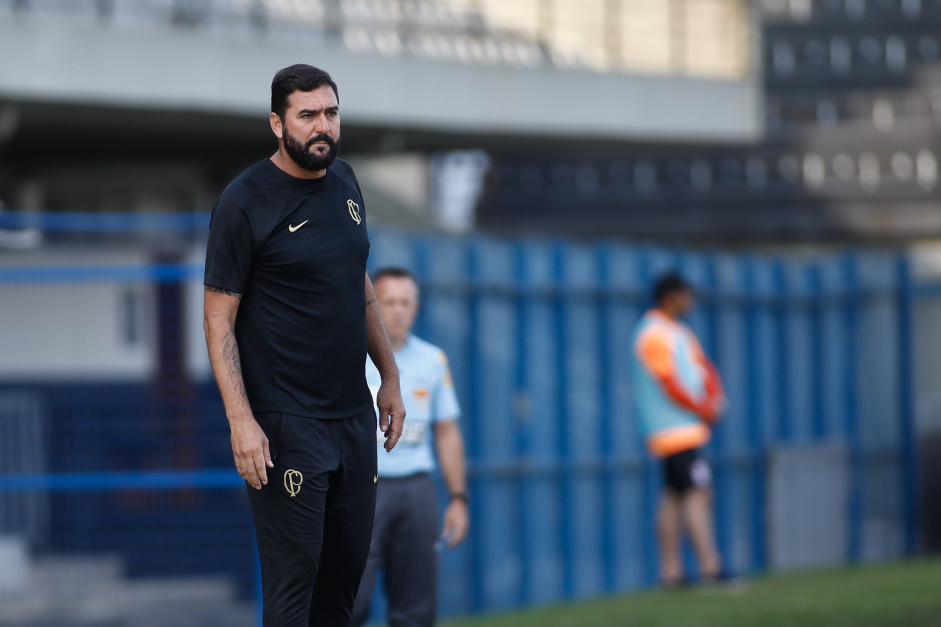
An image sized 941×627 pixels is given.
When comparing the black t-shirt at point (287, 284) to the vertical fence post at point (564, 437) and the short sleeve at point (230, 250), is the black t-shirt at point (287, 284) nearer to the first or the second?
the short sleeve at point (230, 250)

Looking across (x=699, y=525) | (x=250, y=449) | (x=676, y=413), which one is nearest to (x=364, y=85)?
(x=676, y=413)

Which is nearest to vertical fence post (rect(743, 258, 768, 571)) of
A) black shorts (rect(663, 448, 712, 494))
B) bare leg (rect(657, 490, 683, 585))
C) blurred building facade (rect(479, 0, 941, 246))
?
bare leg (rect(657, 490, 683, 585))

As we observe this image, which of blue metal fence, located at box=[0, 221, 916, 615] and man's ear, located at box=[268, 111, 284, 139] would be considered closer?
man's ear, located at box=[268, 111, 284, 139]

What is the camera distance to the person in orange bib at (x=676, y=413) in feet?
27.9

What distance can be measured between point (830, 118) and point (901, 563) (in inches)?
1272

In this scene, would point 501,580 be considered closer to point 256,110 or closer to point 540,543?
point 540,543

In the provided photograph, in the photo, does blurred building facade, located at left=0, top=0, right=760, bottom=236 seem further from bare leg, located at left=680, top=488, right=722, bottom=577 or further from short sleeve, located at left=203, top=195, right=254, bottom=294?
short sleeve, located at left=203, top=195, right=254, bottom=294

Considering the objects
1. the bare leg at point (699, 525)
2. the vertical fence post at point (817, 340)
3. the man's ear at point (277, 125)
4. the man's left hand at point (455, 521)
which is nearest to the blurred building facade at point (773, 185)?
the vertical fence post at point (817, 340)

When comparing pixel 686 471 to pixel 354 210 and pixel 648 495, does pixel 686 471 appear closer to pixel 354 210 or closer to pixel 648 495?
pixel 648 495

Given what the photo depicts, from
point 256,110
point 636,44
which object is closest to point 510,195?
point 636,44

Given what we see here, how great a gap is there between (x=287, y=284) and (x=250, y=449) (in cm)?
49

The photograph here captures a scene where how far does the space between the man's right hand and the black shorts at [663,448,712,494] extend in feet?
17.6

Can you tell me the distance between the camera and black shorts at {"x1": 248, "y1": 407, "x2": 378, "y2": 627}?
3672 millimetres

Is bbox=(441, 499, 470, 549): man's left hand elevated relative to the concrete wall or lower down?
lower down
